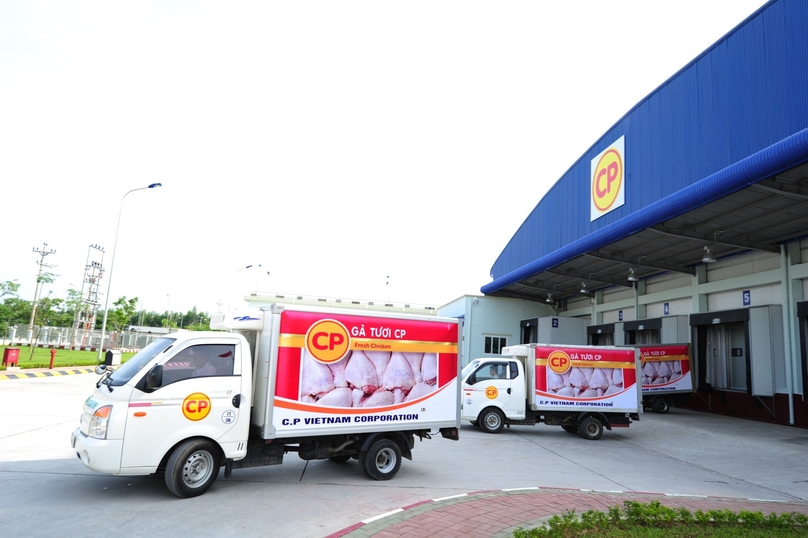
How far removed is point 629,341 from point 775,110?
14.0 metres

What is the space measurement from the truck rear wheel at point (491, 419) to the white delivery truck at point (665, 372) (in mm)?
8143

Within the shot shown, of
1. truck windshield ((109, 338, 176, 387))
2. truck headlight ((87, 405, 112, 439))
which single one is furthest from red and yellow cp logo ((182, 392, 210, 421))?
truck headlight ((87, 405, 112, 439))

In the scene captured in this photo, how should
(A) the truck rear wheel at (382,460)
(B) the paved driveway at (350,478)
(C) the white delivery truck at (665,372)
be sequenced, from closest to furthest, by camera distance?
(B) the paved driveway at (350,478) < (A) the truck rear wheel at (382,460) < (C) the white delivery truck at (665,372)

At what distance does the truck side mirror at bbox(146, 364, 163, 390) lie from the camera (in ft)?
22.7

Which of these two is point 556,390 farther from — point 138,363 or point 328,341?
point 138,363

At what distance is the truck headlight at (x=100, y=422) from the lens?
669cm

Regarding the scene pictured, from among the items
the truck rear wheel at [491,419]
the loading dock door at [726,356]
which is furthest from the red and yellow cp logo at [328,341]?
the loading dock door at [726,356]

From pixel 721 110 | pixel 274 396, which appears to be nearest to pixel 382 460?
pixel 274 396

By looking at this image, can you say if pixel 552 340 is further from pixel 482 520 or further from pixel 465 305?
pixel 482 520

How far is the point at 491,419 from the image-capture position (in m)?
14.4

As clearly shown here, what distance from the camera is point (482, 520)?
6316 millimetres

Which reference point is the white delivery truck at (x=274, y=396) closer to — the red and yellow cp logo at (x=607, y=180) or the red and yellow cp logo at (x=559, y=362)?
the red and yellow cp logo at (x=559, y=362)

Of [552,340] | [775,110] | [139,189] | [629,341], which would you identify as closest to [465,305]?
[552,340]

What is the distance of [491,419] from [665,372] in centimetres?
905
